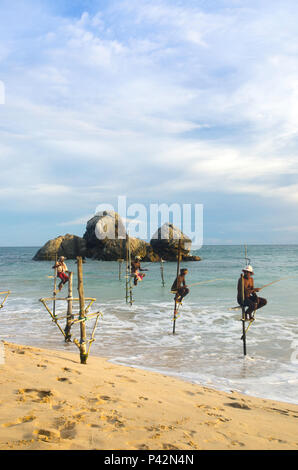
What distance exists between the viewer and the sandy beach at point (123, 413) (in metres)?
3.91

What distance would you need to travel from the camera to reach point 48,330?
13234 millimetres

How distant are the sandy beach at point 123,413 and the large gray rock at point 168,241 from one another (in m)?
45.7

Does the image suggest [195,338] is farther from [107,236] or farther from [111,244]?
[107,236]

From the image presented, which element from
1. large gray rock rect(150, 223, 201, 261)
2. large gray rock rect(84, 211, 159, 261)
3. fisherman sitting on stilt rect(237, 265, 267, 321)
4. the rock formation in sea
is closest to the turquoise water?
fisherman sitting on stilt rect(237, 265, 267, 321)

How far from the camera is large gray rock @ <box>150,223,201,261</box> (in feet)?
175

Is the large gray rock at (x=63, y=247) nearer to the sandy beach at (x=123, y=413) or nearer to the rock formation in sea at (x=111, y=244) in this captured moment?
the rock formation in sea at (x=111, y=244)

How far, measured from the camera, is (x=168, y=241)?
5356 cm

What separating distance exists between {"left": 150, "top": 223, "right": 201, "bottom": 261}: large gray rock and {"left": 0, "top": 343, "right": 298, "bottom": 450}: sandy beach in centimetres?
4568

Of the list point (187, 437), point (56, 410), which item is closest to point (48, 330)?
point (56, 410)

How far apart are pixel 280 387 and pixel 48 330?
362 inches

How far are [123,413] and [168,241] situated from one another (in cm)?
4898

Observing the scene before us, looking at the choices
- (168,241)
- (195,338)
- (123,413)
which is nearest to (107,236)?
(168,241)

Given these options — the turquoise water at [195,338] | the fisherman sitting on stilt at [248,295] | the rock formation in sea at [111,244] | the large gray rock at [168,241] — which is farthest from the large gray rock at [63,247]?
the fisherman sitting on stilt at [248,295]
